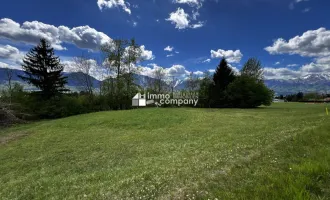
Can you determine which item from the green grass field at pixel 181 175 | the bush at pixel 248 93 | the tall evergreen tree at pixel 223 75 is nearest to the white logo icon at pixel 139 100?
the tall evergreen tree at pixel 223 75

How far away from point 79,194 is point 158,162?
3.06 metres

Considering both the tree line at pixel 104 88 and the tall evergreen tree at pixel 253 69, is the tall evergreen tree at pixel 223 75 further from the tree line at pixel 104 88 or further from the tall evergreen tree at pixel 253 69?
the tall evergreen tree at pixel 253 69

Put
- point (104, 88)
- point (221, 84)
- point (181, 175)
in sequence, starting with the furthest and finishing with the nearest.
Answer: point (221, 84), point (104, 88), point (181, 175)

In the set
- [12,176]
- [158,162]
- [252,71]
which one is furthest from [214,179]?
[252,71]

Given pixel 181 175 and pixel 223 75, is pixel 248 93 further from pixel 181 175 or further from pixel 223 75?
pixel 181 175

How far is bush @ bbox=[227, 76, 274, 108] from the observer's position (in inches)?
1732

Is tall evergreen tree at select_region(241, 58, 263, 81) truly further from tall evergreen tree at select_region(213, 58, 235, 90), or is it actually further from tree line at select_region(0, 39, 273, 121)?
tall evergreen tree at select_region(213, 58, 235, 90)

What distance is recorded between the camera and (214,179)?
15.8 ft

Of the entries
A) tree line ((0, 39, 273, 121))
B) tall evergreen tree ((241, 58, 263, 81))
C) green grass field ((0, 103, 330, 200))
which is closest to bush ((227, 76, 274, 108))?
tree line ((0, 39, 273, 121))

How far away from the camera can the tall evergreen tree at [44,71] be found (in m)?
31.7

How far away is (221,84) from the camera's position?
158ft

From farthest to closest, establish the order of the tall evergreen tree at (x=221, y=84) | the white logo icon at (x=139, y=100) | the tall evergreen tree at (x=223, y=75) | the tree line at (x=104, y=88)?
the tall evergreen tree at (x=223, y=75) < the tall evergreen tree at (x=221, y=84) < the white logo icon at (x=139, y=100) < the tree line at (x=104, y=88)

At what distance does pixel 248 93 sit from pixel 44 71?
4329 centimetres

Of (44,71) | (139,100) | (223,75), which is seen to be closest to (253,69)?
(223,75)
